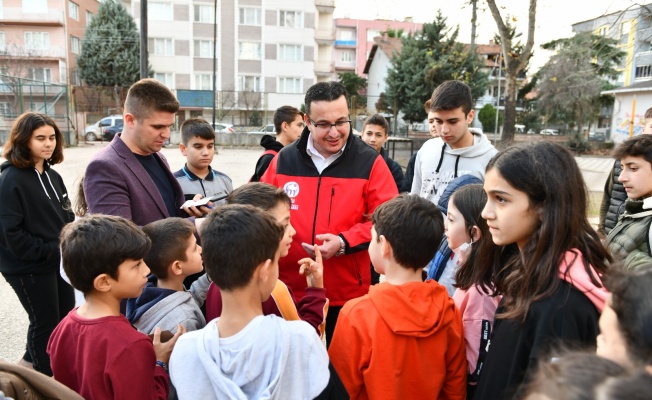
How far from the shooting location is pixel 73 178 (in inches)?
522

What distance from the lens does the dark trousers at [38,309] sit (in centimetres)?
339

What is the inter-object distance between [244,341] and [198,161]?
2.78 m

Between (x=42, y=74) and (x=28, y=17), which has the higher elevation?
(x=28, y=17)

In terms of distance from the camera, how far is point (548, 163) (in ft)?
5.41

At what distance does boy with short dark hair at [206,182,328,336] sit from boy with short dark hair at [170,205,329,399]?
0.26m

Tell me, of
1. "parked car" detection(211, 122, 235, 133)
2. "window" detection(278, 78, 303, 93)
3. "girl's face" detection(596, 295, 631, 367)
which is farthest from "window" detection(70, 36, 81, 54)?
"girl's face" detection(596, 295, 631, 367)

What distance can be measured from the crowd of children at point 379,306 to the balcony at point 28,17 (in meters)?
42.9

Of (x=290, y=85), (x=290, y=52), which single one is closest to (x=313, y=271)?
(x=290, y=85)

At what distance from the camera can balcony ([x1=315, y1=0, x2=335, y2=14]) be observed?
39.7 metres

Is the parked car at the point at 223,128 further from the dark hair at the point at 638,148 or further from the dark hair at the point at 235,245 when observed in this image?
the dark hair at the point at 235,245

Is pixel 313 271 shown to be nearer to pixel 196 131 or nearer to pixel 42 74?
pixel 196 131

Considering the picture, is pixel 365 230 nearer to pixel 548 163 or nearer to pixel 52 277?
pixel 548 163

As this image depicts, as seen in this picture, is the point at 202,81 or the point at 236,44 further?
the point at 202,81

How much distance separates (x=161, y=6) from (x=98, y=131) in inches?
623
